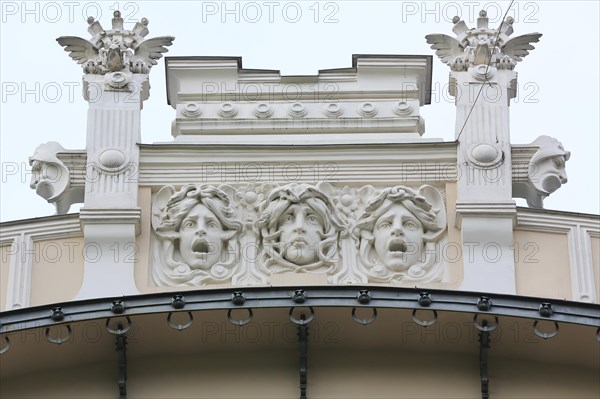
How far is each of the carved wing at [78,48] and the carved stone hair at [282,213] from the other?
213 centimetres

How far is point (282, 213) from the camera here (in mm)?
19031

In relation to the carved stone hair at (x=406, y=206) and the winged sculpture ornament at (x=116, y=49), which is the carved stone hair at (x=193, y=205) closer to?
the carved stone hair at (x=406, y=206)

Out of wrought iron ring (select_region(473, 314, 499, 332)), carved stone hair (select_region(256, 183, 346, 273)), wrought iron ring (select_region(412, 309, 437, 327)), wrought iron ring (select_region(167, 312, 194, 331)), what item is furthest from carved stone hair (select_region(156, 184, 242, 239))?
wrought iron ring (select_region(473, 314, 499, 332))

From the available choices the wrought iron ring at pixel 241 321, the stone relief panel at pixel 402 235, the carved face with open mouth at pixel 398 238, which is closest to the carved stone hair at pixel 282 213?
the stone relief panel at pixel 402 235

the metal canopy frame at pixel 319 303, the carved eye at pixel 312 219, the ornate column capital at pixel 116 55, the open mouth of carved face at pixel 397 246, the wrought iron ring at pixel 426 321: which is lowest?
the wrought iron ring at pixel 426 321

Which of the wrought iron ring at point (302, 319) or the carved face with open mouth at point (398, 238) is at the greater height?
the carved face with open mouth at point (398, 238)

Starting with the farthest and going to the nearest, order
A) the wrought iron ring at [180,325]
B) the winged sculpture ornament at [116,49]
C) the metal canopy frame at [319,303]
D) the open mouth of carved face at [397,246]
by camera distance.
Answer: the winged sculpture ornament at [116,49]
the open mouth of carved face at [397,246]
the wrought iron ring at [180,325]
the metal canopy frame at [319,303]

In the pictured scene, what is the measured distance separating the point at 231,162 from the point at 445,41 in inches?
85.2

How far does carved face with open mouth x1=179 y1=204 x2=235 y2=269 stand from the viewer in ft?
61.8

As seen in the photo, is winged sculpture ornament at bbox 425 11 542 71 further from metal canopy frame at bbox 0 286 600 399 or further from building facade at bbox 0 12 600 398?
metal canopy frame at bbox 0 286 600 399

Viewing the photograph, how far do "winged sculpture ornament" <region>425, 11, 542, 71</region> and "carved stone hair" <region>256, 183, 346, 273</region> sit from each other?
1802 mm

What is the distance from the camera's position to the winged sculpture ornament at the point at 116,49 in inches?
783

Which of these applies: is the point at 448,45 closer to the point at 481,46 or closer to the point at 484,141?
the point at 481,46

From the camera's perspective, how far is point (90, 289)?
18.6 m
